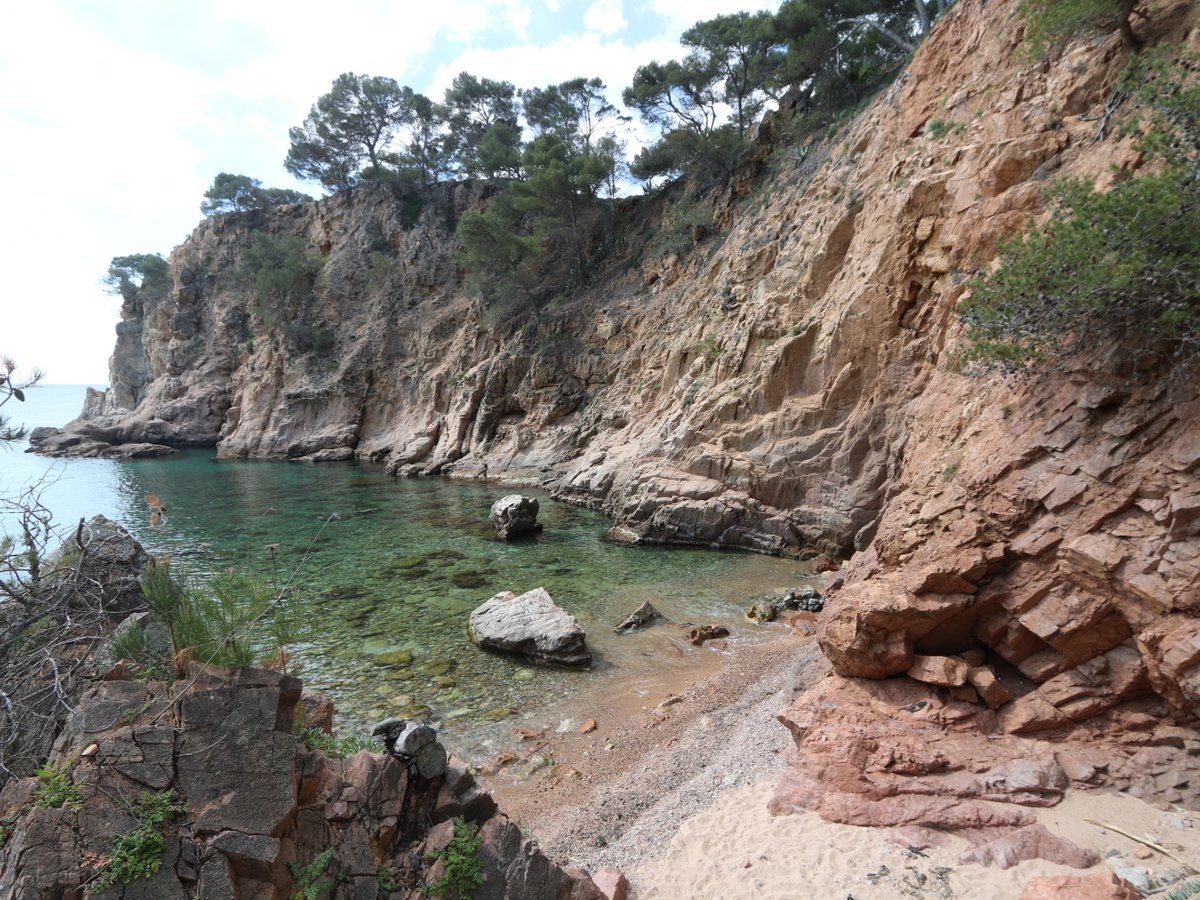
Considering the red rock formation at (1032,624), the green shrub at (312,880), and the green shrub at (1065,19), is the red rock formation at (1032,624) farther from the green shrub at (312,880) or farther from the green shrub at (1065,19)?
the green shrub at (312,880)

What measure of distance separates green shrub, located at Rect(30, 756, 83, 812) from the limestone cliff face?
666cm

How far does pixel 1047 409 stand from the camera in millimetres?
6926

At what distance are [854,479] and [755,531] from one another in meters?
3.01

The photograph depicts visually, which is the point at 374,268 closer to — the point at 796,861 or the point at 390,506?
the point at 390,506

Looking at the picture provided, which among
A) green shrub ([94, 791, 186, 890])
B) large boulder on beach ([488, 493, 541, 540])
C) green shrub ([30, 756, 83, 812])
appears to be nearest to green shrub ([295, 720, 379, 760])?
green shrub ([94, 791, 186, 890])

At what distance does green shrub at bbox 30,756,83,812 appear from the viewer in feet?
10.3

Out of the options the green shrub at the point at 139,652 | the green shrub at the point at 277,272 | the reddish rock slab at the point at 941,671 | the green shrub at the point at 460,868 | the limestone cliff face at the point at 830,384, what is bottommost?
the green shrub at the point at 460,868

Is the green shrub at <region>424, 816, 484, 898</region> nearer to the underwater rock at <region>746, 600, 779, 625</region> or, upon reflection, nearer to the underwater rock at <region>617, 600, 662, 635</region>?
the underwater rock at <region>617, 600, 662, 635</region>

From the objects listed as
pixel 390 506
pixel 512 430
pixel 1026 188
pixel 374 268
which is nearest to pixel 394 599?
pixel 390 506

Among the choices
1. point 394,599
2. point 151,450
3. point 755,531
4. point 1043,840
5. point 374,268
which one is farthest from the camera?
point 374,268

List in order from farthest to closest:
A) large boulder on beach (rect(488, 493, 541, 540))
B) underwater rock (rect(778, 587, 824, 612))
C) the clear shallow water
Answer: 1. large boulder on beach (rect(488, 493, 541, 540))
2. underwater rock (rect(778, 587, 824, 612))
3. the clear shallow water

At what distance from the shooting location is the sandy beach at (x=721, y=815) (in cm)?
439

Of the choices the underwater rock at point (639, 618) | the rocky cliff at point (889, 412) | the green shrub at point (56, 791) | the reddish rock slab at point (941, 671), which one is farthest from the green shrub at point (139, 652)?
the underwater rock at point (639, 618)

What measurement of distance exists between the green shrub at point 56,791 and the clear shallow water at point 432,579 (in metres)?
1.63
